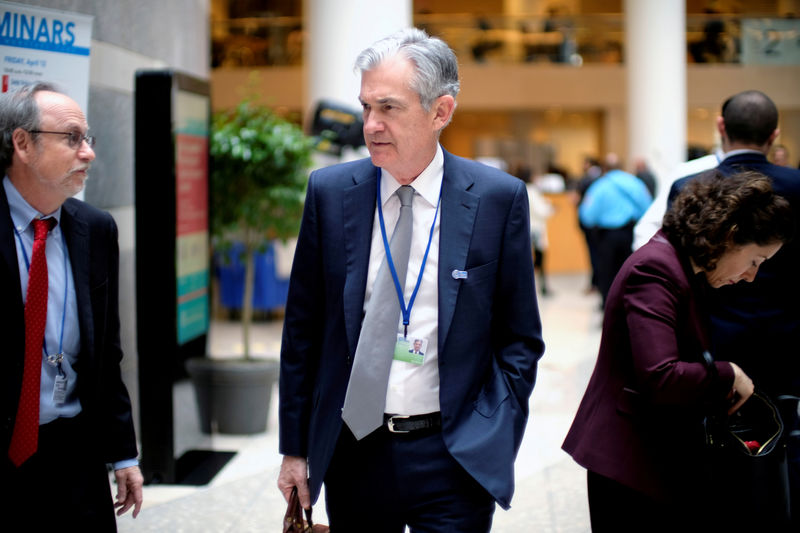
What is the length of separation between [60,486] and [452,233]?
1084 millimetres

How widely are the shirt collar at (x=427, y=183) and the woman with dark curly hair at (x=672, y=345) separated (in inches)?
21.0

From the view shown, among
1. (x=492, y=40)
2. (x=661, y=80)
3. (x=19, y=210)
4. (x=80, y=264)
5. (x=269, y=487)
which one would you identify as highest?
(x=492, y=40)

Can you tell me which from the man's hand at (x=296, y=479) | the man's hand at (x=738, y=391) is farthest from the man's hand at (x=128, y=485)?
the man's hand at (x=738, y=391)

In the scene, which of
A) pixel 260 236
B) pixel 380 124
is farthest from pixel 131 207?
pixel 380 124

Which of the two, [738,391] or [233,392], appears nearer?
[738,391]

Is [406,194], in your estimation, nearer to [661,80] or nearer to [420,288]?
[420,288]

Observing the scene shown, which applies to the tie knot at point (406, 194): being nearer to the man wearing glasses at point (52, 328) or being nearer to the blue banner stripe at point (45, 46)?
the man wearing glasses at point (52, 328)

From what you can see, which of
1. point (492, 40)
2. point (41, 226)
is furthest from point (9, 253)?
point (492, 40)

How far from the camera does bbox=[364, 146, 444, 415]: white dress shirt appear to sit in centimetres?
208

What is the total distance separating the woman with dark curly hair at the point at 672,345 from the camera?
7.30 feet

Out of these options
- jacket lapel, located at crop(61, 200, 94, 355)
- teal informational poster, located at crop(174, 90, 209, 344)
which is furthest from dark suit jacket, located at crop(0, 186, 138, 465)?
teal informational poster, located at crop(174, 90, 209, 344)

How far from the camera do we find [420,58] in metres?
2.04

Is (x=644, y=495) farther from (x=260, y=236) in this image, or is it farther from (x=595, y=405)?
(x=260, y=236)

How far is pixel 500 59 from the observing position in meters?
20.5
